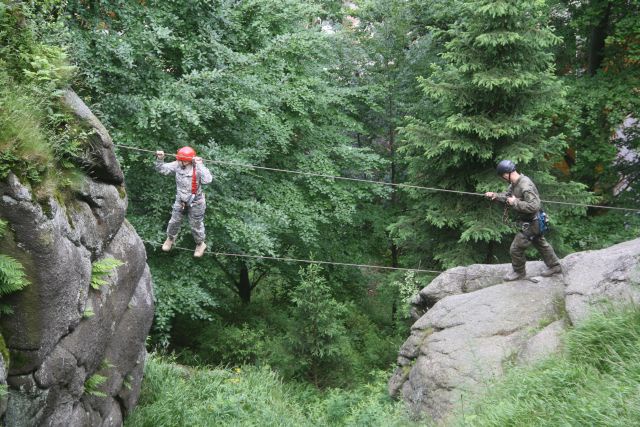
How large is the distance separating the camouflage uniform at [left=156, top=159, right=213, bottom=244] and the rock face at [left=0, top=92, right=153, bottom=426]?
0.95 meters

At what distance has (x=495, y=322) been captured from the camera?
9297 millimetres

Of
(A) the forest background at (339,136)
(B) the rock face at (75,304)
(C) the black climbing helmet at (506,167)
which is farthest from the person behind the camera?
(A) the forest background at (339,136)

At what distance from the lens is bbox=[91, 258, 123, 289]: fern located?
6461 millimetres

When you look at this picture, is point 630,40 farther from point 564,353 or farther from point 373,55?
point 564,353

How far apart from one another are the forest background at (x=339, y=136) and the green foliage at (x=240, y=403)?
2.75 feet

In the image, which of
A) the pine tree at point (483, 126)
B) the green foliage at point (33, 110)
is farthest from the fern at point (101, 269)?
the pine tree at point (483, 126)

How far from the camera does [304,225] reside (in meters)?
13.6

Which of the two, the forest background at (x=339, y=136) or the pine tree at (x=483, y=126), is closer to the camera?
the forest background at (x=339, y=136)

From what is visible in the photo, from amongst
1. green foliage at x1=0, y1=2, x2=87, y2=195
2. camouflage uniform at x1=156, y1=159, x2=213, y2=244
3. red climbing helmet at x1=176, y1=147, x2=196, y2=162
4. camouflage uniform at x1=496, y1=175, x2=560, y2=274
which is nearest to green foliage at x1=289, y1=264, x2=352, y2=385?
camouflage uniform at x1=156, y1=159, x2=213, y2=244

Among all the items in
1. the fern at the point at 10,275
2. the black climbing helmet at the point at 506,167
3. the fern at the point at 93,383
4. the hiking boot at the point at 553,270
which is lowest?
the fern at the point at 93,383

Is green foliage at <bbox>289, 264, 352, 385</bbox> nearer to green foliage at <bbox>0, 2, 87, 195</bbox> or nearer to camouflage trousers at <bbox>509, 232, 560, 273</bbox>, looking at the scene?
camouflage trousers at <bbox>509, 232, 560, 273</bbox>

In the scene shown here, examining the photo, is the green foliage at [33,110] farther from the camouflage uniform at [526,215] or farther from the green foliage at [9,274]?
the camouflage uniform at [526,215]

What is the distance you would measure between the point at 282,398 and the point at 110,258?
5466mm

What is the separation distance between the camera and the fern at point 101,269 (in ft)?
21.2
